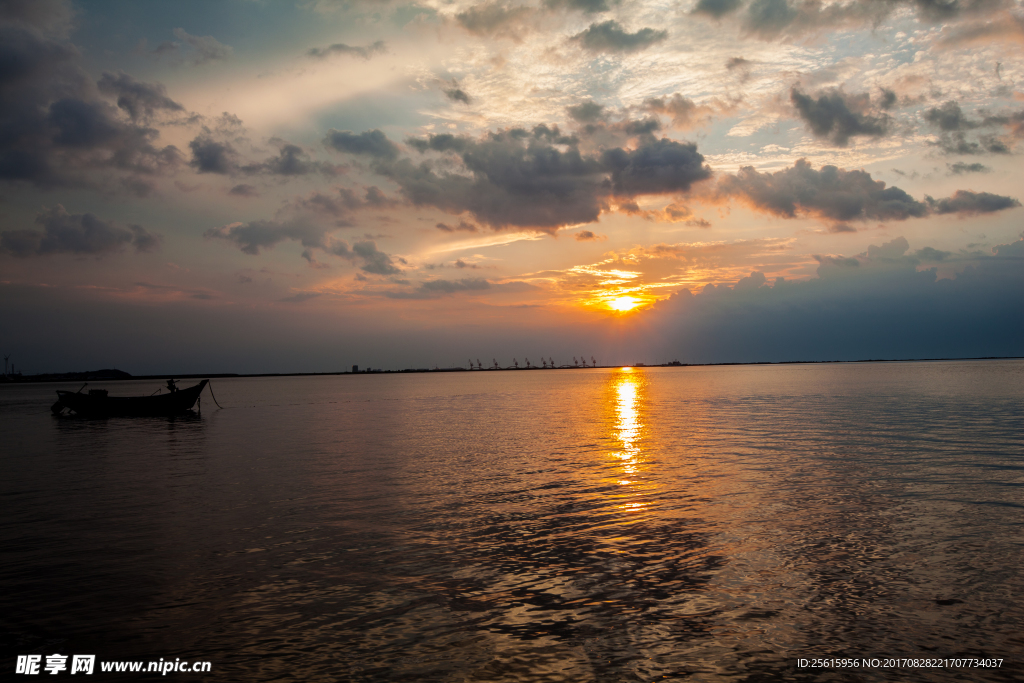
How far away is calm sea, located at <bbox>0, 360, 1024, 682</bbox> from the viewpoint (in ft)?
31.0

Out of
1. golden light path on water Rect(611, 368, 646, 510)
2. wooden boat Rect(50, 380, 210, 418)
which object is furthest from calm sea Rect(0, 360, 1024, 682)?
wooden boat Rect(50, 380, 210, 418)

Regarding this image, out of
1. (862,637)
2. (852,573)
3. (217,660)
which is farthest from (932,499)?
(217,660)

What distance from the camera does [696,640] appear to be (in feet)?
31.9

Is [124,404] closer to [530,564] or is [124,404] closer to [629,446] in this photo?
[629,446]

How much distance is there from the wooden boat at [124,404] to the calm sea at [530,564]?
139ft

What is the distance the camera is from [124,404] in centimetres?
7094

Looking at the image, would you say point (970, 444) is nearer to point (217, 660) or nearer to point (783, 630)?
point (783, 630)

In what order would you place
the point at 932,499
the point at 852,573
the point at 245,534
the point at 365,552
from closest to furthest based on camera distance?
the point at 852,573 < the point at 365,552 < the point at 245,534 < the point at 932,499

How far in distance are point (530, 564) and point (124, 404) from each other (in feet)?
241

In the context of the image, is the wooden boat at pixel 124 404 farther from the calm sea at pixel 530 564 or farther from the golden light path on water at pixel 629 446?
the golden light path on water at pixel 629 446

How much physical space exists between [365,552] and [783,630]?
9.72m

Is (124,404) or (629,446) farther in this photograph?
(124,404)

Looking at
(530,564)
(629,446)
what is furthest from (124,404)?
(530,564)

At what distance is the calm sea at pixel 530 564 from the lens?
9461mm
